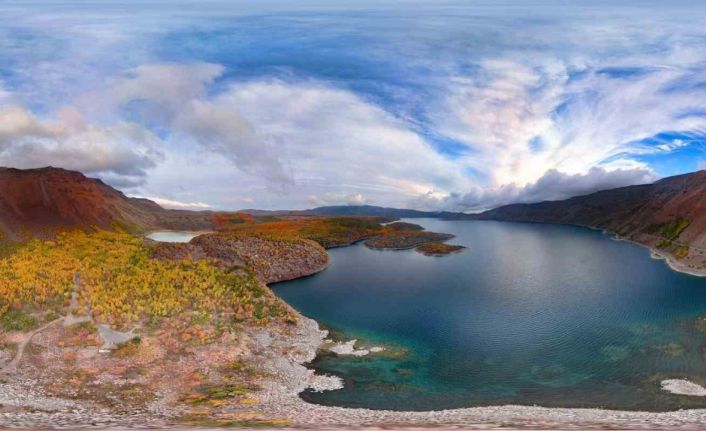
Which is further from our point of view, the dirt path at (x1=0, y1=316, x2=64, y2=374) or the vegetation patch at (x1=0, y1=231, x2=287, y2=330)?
the vegetation patch at (x1=0, y1=231, x2=287, y2=330)

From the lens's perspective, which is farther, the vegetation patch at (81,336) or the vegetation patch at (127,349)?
the vegetation patch at (81,336)

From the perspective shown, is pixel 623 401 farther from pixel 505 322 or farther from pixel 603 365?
pixel 505 322

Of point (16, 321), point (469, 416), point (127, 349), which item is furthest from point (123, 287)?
point (469, 416)

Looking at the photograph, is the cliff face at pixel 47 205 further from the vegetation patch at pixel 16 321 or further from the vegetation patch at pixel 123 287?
the vegetation patch at pixel 16 321

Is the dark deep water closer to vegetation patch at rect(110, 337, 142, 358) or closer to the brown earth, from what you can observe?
the brown earth

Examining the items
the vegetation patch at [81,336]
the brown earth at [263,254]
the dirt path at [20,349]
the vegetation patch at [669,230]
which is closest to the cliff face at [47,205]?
the brown earth at [263,254]

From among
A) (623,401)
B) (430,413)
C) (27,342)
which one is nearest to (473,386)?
(430,413)

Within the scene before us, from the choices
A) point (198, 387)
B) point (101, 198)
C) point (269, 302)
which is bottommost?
point (198, 387)

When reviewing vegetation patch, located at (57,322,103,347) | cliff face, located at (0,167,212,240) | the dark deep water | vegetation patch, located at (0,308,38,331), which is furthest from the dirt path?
cliff face, located at (0,167,212,240)

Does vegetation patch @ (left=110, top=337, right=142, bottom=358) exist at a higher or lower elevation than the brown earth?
lower
